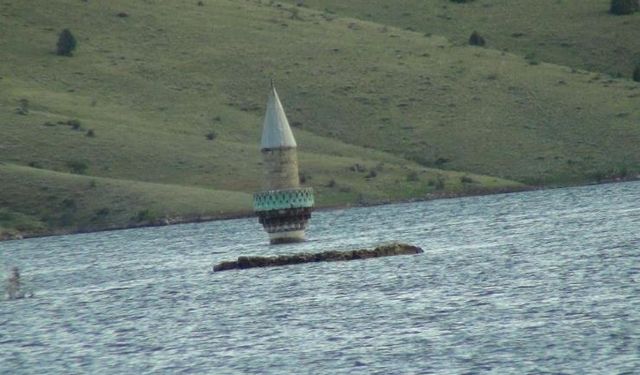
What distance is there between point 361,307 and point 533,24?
367 feet

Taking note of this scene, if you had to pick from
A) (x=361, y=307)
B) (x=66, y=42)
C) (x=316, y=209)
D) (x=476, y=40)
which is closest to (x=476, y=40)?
(x=476, y=40)

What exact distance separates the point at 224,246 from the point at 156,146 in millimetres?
38418

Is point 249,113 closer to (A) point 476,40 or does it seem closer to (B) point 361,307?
(A) point 476,40

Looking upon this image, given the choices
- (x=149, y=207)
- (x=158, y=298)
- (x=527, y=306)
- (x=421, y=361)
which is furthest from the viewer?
(x=149, y=207)

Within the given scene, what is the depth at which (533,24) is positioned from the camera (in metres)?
172

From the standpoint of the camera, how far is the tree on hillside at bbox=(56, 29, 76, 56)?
518 ft

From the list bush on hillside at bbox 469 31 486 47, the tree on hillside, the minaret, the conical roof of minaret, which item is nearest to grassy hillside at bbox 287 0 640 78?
bush on hillside at bbox 469 31 486 47

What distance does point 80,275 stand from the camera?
293ft

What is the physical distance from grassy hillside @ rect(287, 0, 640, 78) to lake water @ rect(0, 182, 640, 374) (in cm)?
6059

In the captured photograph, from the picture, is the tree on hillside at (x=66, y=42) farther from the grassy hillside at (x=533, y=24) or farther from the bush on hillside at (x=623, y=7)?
the bush on hillside at (x=623, y=7)

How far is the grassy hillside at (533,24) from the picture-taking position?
163 metres

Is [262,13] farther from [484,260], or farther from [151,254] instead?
[484,260]

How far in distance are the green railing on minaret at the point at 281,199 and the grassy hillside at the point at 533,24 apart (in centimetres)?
7553

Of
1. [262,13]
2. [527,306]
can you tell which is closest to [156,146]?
[262,13]
